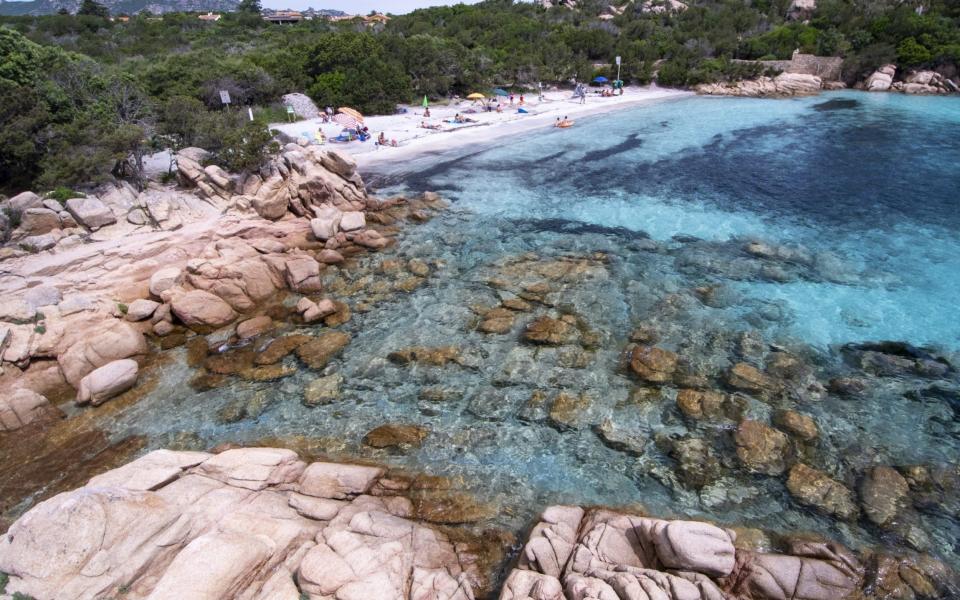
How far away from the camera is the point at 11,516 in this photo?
9594 mm

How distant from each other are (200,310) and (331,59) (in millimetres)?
36673

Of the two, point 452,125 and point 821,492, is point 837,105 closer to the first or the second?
point 452,125

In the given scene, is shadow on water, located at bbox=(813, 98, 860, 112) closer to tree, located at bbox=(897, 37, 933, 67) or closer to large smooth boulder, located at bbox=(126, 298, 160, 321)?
tree, located at bbox=(897, 37, 933, 67)

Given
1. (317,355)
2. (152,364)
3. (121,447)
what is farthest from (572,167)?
(121,447)

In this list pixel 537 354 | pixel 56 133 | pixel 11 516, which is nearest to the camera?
pixel 11 516

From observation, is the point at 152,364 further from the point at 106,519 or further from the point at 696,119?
the point at 696,119

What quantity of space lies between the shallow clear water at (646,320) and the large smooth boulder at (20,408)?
Result: 7.69 feet

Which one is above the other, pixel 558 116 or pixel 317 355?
pixel 558 116

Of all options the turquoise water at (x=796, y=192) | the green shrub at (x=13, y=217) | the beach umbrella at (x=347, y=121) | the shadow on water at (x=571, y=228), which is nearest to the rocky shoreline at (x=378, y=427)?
the green shrub at (x=13, y=217)

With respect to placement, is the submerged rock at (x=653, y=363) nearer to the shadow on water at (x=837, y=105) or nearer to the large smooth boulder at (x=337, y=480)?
the large smooth boulder at (x=337, y=480)

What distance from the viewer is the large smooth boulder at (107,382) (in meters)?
12.8

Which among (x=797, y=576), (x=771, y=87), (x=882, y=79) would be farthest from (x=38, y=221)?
(x=882, y=79)

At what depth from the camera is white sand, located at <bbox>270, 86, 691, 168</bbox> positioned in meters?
34.1

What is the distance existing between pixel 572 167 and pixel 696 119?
1991 centimetres
